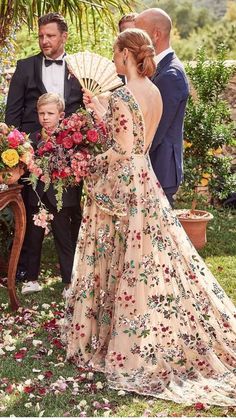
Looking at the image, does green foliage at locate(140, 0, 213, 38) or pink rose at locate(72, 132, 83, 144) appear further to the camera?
green foliage at locate(140, 0, 213, 38)

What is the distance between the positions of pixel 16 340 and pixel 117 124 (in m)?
1.65

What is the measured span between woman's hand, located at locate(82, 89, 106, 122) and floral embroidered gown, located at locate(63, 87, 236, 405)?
1.55 feet

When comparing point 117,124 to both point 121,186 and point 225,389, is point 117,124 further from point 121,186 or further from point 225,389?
point 225,389

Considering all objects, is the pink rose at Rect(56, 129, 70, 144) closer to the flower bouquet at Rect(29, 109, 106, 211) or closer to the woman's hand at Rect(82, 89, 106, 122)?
the flower bouquet at Rect(29, 109, 106, 211)

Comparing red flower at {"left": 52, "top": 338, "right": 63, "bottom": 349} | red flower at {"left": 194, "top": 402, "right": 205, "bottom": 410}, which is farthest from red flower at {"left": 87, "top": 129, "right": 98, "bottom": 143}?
red flower at {"left": 194, "top": 402, "right": 205, "bottom": 410}

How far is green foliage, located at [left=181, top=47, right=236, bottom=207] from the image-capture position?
7.38 m

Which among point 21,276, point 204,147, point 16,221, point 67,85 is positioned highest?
point 67,85

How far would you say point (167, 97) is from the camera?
187 inches

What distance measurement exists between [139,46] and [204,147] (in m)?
3.32

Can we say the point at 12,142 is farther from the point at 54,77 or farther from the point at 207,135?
the point at 207,135

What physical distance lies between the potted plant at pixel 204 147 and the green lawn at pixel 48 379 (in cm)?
139

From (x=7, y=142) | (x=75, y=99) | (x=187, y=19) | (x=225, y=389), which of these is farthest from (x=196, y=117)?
(x=187, y=19)

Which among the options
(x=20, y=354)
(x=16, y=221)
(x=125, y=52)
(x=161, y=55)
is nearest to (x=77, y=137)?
(x=125, y=52)

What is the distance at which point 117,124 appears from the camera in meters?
4.18
